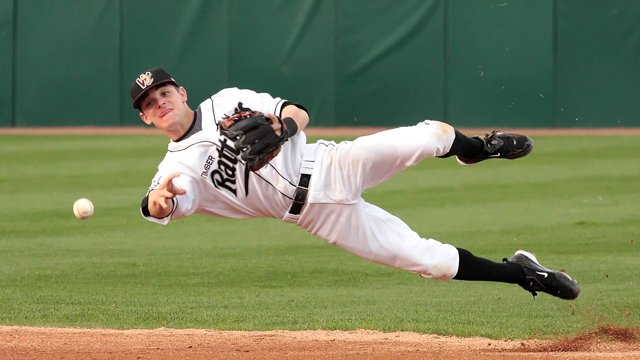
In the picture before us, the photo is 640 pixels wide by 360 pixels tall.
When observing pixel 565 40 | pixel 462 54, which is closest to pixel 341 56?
pixel 462 54

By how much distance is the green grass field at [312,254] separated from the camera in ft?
26.8

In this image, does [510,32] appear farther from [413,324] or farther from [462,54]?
[413,324]

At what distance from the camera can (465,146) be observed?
20.6ft

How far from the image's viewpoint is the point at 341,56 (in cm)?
1816

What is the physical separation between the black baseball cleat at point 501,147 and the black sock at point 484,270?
1.72 feet

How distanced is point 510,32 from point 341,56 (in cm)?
264

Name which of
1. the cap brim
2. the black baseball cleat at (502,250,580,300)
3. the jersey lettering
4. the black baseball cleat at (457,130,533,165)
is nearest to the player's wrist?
the jersey lettering

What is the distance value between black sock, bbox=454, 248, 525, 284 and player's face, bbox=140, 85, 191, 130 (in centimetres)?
168

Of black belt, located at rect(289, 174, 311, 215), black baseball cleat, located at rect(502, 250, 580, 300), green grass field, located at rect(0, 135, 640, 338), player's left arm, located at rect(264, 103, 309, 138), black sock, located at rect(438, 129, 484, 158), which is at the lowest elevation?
green grass field, located at rect(0, 135, 640, 338)

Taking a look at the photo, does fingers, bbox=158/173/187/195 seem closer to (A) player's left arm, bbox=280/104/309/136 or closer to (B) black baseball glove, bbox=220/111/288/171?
(B) black baseball glove, bbox=220/111/288/171

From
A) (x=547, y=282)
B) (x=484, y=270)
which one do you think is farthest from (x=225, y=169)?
(x=547, y=282)

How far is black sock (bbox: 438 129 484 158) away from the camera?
244 inches

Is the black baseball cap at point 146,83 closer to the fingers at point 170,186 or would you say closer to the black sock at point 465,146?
the fingers at point 170,186

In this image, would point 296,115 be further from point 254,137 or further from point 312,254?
point 312,254
